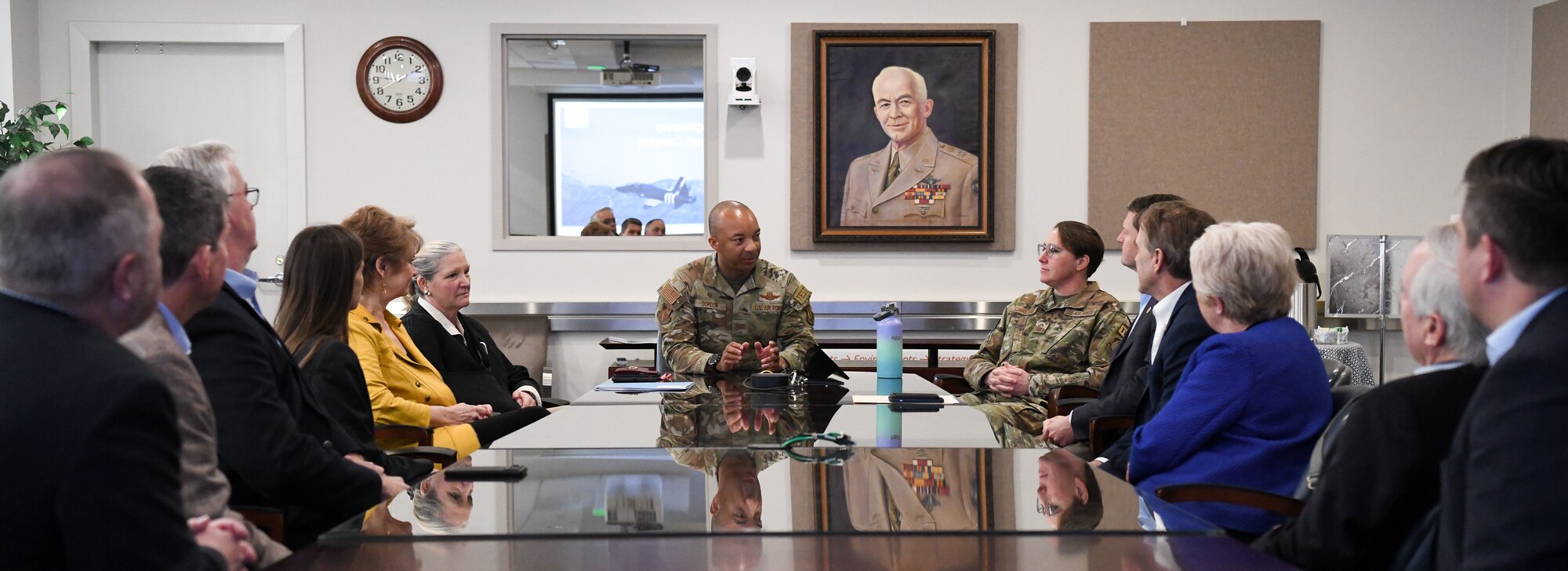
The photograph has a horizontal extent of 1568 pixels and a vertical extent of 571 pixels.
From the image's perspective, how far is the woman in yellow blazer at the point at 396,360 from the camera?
10.3ft

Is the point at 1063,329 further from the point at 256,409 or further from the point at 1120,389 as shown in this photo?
the point at 256,409

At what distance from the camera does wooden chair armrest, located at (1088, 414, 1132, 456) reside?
125 inches

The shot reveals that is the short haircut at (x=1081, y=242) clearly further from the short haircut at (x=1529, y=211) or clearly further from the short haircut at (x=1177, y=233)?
the short haircut at (x=1529, y=211)

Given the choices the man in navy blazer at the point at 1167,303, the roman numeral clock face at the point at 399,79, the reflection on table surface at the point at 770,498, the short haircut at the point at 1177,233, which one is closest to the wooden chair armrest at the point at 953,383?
the man in navy blazer at the point at 1167,303

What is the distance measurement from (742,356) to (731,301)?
33cm

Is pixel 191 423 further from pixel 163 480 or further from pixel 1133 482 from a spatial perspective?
pixel 1133 482

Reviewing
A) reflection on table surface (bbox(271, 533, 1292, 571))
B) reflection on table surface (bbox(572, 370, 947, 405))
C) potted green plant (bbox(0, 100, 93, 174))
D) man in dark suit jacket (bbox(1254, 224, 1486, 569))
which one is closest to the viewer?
reflection on table surface (bbox(271, 533, 1292, 571))

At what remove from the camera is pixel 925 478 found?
82.4 inches

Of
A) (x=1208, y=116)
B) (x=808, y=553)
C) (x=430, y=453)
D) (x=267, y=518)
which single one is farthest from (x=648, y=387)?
(x=1208, y=116)

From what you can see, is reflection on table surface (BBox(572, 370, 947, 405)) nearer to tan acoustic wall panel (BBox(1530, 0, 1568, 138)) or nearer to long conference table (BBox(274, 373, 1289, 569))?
long conference table (BBox(274, 373, 1289, 569))

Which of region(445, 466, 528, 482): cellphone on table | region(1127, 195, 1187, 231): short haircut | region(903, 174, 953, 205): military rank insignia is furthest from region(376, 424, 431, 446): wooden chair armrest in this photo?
region(903, 174, 953, 205): military rank insignia

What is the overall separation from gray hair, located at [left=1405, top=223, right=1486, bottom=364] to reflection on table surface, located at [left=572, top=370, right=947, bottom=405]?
1.86 metres

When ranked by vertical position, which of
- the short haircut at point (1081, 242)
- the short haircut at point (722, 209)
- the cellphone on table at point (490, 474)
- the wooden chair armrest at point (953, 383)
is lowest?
the wooden chair armrest at point (953, 383)

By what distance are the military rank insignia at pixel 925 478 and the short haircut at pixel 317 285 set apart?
1.45 meters
